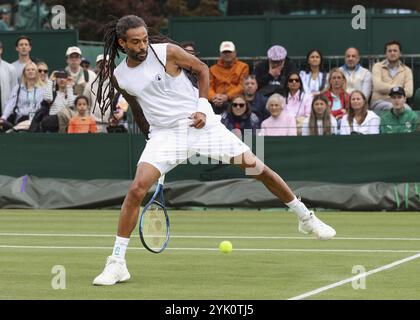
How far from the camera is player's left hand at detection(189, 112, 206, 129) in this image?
8906 mm

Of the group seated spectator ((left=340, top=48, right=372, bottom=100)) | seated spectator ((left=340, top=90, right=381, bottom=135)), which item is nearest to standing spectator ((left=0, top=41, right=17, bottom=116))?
seated spectator ((left=340, top=48, right=372, bottom=100))

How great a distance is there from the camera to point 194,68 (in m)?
9.03

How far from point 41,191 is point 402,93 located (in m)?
5.43

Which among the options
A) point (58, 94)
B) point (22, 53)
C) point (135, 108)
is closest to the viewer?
point (135, 108)

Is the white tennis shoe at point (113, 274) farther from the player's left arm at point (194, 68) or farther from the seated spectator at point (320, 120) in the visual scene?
the seated spectator at point (320, 120)

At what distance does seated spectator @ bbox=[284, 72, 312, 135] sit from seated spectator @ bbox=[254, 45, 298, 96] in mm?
315

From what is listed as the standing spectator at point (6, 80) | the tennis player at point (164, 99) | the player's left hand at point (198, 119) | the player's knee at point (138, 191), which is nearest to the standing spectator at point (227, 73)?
the standing spectator at point (6, 80)

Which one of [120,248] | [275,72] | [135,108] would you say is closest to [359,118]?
[275,72]

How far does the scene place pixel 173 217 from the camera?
14.7 metres

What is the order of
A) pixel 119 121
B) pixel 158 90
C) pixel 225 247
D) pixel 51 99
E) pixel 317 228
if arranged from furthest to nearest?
pixel 51 99 < pixel 119 121 < pixel 225 247 < pixel 317 228 < pixel 158 90

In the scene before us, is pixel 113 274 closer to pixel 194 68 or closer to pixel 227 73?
pixel 194 68

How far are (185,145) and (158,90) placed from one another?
49cm

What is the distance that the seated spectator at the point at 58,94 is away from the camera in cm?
1772

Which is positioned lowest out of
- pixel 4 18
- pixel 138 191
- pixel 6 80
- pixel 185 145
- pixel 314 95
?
pixel 138 191
